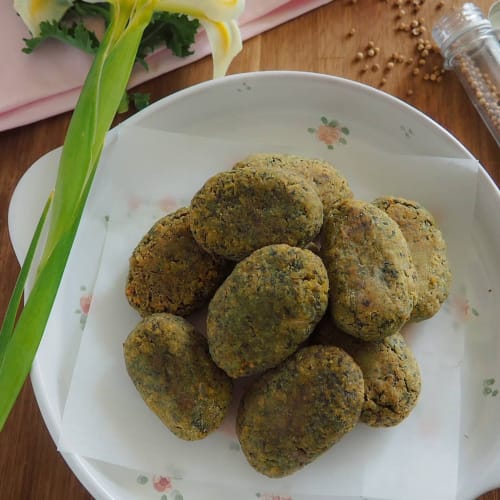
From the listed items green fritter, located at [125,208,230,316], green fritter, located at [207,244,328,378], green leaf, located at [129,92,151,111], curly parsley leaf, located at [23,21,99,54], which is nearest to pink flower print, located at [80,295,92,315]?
green fritter, located at [125,208,230,316]

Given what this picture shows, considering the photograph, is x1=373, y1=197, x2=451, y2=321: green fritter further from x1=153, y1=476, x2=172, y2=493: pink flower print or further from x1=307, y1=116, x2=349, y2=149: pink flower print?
x1=153, y1=476, x2=172, y2=493: pink flower print

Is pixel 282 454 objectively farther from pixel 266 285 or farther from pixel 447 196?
pixel 447 196

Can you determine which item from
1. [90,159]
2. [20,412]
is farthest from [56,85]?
[20,412]

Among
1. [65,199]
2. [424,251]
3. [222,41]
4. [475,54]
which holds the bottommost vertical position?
[424,251]

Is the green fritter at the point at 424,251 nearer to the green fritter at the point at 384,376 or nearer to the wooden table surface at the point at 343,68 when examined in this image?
the green fritter at the point at 384,376

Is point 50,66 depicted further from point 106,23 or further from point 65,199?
point 65,199

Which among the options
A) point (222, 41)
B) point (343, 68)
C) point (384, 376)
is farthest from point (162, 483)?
point (343, 68)
